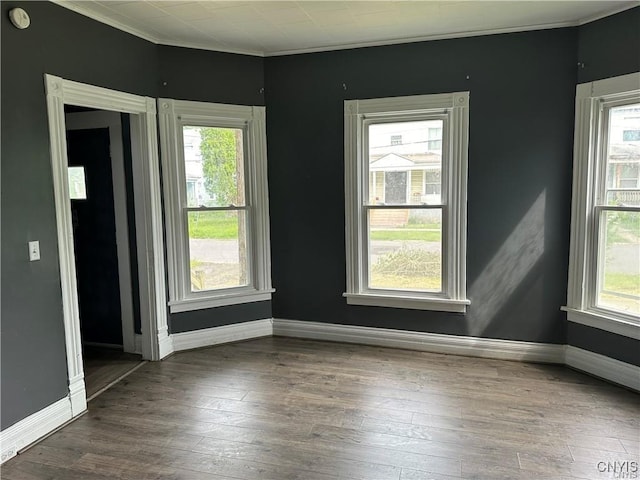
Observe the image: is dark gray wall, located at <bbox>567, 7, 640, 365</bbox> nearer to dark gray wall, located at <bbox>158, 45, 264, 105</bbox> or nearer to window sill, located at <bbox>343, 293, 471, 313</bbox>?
window sill, located at <bbox>343, 293, 471, 313</bbox>

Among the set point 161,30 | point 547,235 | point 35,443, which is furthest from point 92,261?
point 547,235

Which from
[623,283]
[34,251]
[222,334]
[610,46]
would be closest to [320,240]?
[222,334]

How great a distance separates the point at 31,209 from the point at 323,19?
2.26 m

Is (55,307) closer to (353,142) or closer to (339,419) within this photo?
(339,419)

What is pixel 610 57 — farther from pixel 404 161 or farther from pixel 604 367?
pixel 604 367

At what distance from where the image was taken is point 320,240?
4.13 m

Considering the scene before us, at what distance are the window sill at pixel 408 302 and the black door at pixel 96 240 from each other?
6.89 feet

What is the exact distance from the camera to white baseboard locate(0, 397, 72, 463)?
2453 mm

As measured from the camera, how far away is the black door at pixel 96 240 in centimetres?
385

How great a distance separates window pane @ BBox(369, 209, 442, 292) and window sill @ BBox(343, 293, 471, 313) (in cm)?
11

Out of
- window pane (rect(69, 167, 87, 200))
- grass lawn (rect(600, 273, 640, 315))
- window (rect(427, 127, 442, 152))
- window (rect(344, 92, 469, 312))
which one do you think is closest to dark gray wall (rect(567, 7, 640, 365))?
grass lawn (rect(600, 273, 640, 315))

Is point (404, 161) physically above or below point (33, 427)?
above

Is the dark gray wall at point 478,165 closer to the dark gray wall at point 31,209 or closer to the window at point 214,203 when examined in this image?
the window at point 214,203

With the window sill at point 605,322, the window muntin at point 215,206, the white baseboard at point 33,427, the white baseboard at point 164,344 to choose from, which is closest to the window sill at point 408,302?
the window sill at point 605,322
